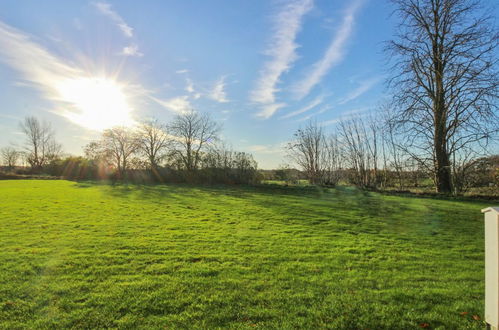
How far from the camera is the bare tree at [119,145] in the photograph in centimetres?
3919

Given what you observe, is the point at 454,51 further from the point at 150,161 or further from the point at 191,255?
the point at 150,161

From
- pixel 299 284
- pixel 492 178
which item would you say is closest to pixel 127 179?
pixel 299 284

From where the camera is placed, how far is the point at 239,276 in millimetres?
4496

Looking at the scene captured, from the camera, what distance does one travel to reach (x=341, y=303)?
3547mm

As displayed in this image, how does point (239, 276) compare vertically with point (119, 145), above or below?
below

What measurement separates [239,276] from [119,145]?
42.2 meters

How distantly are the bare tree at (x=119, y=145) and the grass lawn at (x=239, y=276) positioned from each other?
3301 centimetres

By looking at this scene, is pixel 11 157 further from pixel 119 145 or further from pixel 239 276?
pixel 239 276

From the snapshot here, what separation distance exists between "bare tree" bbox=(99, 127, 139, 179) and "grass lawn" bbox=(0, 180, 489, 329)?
33.0 meters

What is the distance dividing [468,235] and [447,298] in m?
5.98

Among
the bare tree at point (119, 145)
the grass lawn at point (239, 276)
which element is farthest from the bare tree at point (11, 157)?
the grass lawn at point (239, 276)

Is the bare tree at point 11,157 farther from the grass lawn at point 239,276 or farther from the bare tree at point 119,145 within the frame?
the grass lawn at point 239,276

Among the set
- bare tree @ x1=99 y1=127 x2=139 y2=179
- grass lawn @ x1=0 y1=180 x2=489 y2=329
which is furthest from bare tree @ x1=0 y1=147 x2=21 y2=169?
grass lawn @ x1=0 y1=180 x2=489 y2=329

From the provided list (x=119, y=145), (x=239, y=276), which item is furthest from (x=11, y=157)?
(x=239, y=276)
